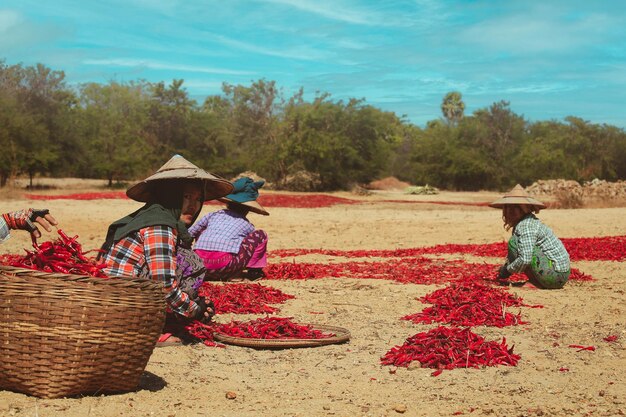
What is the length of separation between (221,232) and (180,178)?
13.1 feet

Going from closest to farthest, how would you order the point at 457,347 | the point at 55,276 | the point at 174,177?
1. the point at 55,276
2. the point at 174,177
3. the point at 457,347

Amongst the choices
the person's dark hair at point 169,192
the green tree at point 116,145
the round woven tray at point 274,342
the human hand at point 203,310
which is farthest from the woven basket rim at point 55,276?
the green tree at point 116,145

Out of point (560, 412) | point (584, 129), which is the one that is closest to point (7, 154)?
point (560, 412)

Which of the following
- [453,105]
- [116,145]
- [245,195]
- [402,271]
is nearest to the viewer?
[245,195]

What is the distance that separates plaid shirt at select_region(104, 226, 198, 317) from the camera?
603cm

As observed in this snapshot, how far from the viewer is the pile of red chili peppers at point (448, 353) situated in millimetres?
6609

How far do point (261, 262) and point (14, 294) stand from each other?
6.44m

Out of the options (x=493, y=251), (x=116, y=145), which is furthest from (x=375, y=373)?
(x=116, y=145)

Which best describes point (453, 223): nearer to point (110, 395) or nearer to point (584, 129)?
point (110, 395)

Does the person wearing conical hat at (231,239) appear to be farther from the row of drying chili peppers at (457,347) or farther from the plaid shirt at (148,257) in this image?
the plaid shirt at (148,257)

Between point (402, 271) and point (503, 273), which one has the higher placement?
point (503, 273)

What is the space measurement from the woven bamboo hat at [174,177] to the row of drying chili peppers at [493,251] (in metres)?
8.64

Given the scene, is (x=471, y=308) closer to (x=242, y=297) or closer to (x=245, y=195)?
(x=242, y=297)

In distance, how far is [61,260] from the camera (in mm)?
5277
